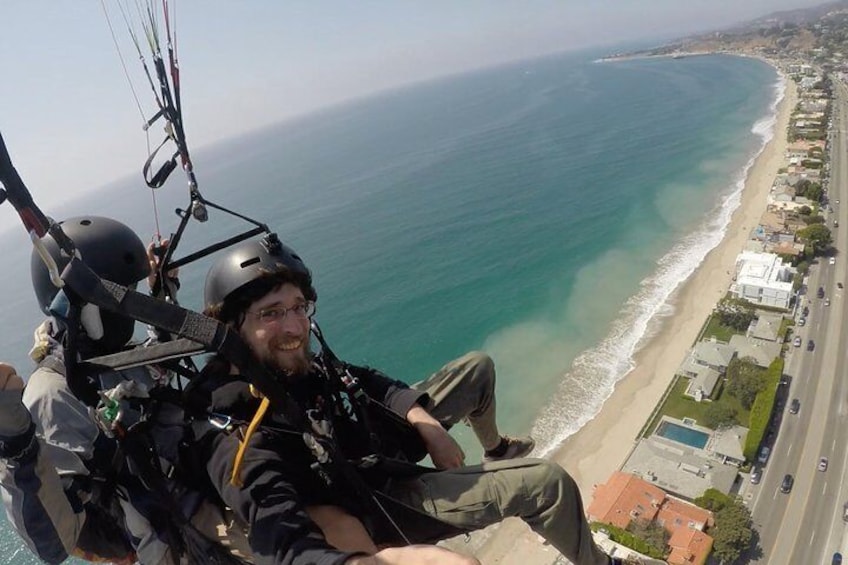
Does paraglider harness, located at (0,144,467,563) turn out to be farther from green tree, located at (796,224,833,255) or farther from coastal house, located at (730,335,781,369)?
green tree, located at (796,224,833,255)

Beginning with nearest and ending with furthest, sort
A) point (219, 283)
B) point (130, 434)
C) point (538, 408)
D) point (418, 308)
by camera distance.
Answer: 1. point (130, 434)
2. point (219, 283)
3. point (538, 408)
4. point (418, 308)

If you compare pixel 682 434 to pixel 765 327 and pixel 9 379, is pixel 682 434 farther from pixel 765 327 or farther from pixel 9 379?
pixel 9 379

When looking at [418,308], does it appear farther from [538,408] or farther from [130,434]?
[130,434]

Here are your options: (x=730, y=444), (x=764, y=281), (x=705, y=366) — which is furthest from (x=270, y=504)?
(x=764, y=281)

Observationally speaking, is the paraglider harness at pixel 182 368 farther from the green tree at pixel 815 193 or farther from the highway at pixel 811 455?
the green tree at pixel 815 193

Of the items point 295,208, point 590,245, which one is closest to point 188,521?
point 590,245

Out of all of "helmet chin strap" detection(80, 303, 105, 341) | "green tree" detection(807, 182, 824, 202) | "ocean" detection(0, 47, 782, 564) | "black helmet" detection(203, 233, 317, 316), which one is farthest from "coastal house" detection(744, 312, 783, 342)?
"helmet chin strap" detection(80, 303, 105, 341)
